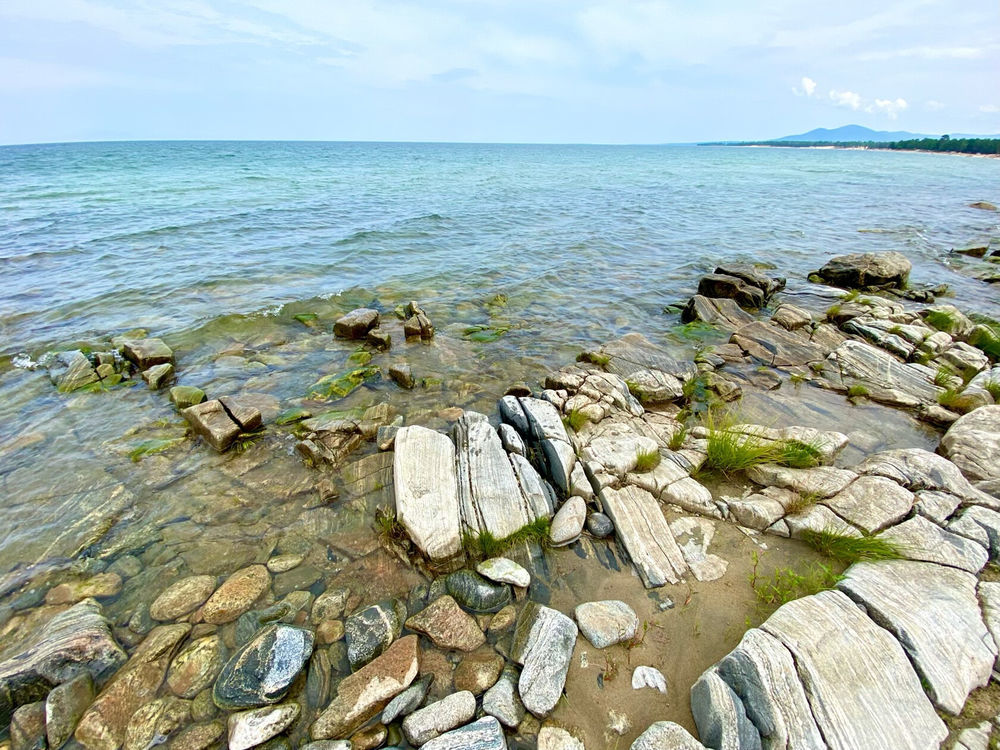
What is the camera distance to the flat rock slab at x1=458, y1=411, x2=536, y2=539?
4.97m

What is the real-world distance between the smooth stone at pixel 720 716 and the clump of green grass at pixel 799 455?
3371mm

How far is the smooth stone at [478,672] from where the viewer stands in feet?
11.7

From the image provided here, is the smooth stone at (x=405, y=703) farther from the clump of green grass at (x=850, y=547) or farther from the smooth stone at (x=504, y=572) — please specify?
the clump of green grass at (x=850, y=547)

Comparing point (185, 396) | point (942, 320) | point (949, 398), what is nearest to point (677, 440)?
point (949, 398)

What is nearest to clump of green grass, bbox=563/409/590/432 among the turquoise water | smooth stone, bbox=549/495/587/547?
smooth stone, bbox=549/495/587/547

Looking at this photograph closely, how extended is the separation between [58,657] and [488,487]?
4166 mm

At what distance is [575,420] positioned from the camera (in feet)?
22.0

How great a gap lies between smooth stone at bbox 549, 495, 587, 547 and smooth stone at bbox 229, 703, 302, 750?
2.82 meters

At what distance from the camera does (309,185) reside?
41219 mm

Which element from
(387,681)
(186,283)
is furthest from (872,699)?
(186,283)

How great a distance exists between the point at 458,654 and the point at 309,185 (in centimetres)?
4626

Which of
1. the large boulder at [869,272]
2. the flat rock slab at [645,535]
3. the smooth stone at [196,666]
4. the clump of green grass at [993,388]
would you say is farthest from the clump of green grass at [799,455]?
the large boulder at [869,272]

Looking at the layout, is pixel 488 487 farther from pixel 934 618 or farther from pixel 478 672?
pixel 934 618

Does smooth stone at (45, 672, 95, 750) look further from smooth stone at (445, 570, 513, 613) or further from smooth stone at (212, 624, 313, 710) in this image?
smooth stone at (445, 570, 513, 613)
